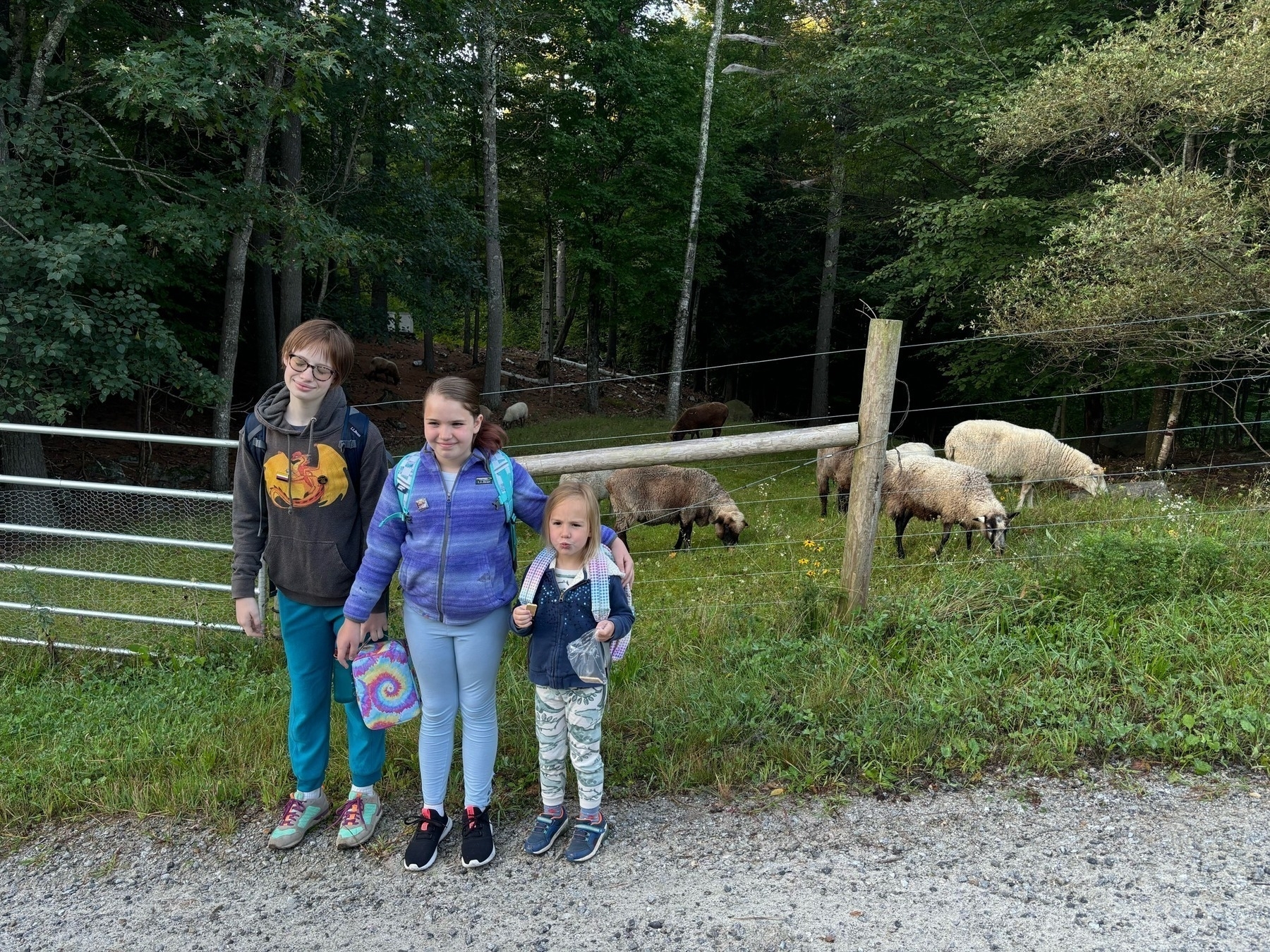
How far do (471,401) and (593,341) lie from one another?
21671 millimetres

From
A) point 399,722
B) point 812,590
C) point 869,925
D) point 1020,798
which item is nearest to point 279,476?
point 399,722

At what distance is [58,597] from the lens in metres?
5.47

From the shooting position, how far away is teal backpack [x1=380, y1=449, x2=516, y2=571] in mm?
3000

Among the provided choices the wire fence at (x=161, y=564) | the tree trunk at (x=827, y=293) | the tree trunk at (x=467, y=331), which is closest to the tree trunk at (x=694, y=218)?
the tree trunk at (x=827, y=293)

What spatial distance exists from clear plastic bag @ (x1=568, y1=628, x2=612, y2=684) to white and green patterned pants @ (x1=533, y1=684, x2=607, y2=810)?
0.38 ft

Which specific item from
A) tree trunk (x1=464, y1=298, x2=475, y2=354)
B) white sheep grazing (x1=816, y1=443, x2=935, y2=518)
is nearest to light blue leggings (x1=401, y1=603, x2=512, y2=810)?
white sheep grazing (x1=816, y1=443, x2=935, y2=518)

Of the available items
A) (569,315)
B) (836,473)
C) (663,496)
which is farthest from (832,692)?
(569,315)

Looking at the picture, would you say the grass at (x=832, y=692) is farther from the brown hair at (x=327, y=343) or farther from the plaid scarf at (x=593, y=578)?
the brown hair at (x=327, y=343)

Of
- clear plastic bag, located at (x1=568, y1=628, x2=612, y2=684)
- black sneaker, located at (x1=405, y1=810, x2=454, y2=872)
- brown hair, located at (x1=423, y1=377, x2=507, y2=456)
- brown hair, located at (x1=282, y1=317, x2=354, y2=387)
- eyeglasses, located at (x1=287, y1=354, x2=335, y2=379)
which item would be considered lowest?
black sneaker, located at (x1=405, y1=810, x2=454, y2=872)

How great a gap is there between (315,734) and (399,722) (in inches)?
17.9

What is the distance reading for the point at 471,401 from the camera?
2973 mm

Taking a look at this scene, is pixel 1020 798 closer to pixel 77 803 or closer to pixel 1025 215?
pixel 77 803

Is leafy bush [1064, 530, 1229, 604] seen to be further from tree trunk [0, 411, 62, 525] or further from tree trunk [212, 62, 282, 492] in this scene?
tree trunk [212, 62, 282, 492]

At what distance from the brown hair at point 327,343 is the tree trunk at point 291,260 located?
9289 millimetres
